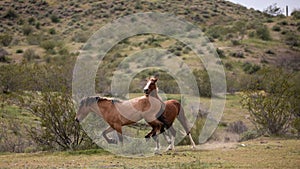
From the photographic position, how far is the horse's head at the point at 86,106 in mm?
14781

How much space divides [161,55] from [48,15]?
1133 inches

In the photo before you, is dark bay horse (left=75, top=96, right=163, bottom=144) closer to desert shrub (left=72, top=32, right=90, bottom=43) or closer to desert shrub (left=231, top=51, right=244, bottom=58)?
desert shrub (left=231, top=51, right=244, bottom=58)

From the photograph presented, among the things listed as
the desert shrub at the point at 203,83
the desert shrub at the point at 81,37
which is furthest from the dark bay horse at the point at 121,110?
the desert shrub at the point at 81,37

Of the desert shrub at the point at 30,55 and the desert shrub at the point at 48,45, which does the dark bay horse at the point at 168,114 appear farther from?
the desert shrub at the point at 48,45

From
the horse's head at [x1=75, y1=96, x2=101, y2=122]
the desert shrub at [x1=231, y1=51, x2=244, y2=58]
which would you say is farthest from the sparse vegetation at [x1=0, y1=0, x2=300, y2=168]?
the horse's head at [x1=75, y1=96, x2=101, y2=122]

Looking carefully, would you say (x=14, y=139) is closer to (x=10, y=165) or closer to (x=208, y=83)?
(x=10, y=165)

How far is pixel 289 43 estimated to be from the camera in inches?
2357

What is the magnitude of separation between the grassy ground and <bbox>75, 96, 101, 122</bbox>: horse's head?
1241mm

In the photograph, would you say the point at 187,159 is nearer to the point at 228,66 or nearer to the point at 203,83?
the point at 203,83

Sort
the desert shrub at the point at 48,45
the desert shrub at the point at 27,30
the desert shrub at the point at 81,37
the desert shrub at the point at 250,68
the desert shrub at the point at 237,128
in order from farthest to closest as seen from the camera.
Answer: the desert shrub at the point at 27,30 < the desert shrub at the point at 81,37 < the desert shrub at the point at 48,45 < the desert shrub at the point at 250,68 < the desert shrub at the point at 237,128

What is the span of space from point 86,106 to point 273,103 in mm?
9000

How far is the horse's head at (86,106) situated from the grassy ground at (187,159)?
48.9 inches

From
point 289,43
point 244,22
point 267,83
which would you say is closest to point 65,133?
point 267,83

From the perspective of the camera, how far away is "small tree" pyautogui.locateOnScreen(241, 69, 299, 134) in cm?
2033
